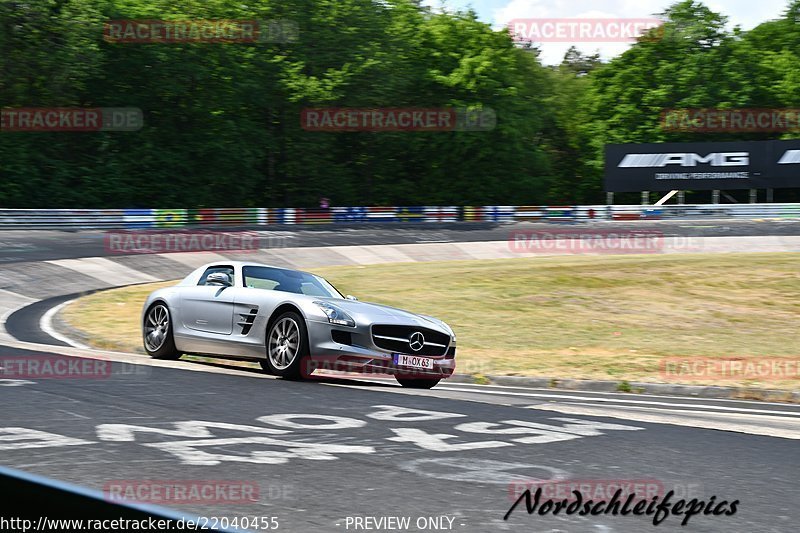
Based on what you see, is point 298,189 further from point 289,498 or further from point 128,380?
point 289,498

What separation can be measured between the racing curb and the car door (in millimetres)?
3079

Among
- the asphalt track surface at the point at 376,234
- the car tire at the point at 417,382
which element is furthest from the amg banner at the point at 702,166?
the car tire at the point at 417,382

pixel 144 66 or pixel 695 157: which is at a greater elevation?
pixel 144 66

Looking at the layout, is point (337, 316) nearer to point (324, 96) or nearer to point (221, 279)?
point (221, 279)

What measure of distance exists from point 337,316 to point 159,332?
3.23 m

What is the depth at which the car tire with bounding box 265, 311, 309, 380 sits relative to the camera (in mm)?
10586

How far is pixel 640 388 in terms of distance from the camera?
40.9 feet

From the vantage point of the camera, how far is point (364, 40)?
197 feet

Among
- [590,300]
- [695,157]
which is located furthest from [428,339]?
[695,157]

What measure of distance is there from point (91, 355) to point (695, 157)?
48.2 metres

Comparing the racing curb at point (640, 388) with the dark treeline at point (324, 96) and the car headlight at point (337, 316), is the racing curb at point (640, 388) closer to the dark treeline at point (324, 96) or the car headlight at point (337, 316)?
the car headlight at point (337, 316)

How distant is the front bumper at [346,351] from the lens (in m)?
10.5

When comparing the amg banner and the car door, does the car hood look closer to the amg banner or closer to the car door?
the car door

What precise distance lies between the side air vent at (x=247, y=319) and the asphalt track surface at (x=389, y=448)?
0.84m
